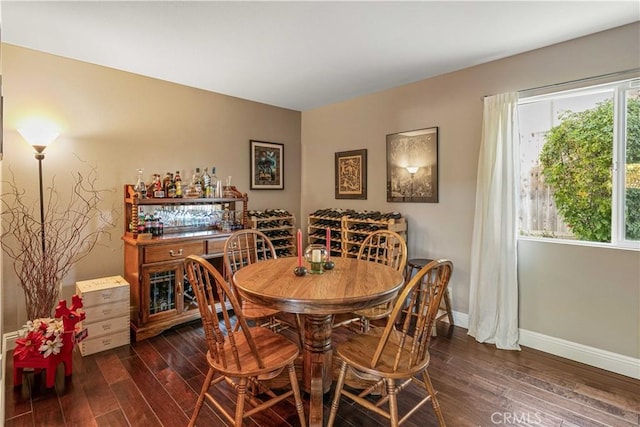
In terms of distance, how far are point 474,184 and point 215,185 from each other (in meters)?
2.82

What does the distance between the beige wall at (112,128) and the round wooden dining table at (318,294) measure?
203 centimetres

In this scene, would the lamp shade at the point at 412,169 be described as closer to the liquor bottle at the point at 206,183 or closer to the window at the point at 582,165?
the window at the point at 582,165

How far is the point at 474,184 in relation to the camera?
3.15 metres

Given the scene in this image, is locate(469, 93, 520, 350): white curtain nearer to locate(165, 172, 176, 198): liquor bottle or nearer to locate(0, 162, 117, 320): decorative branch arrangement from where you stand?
locate(165, 172, 176, 198): liquor bottle

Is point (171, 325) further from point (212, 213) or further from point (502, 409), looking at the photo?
point (502, 409)

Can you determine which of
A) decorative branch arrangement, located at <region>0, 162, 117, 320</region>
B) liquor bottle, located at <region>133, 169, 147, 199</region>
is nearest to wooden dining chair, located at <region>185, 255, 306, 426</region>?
liquor bottle, located at <region>133, 169, 147, 199</region>

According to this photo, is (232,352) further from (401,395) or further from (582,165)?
(582,165)

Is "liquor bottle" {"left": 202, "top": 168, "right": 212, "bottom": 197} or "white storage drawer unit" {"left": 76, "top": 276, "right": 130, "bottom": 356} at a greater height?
"liquor bottle" {"left": 202, "top": 168, "right": 212, "bottom": 197}

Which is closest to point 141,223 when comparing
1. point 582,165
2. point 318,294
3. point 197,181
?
point 197,181

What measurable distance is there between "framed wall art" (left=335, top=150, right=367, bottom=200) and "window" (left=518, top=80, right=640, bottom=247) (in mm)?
1693

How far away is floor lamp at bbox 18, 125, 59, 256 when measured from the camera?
2652mm

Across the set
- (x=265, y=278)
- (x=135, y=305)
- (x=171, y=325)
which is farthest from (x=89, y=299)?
(x=265, y=278)

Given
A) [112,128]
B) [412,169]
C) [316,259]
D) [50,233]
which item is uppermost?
[112,128]

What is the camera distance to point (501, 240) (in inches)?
114
